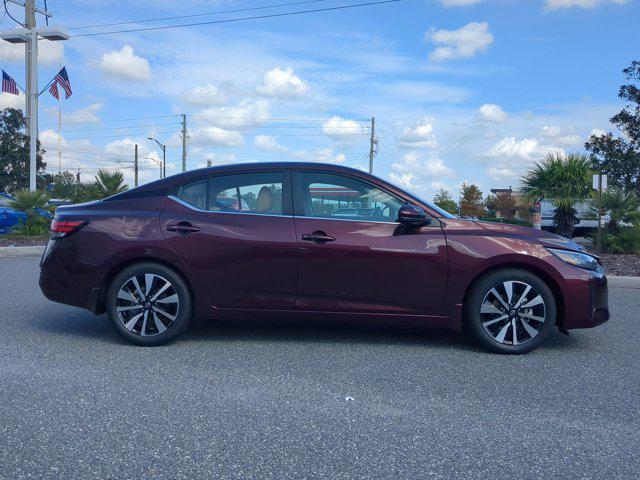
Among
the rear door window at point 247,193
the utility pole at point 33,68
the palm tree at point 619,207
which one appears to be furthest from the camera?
the utility pole at point 33,68

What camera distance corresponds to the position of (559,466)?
313cm

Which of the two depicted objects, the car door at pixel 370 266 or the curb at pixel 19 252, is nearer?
the car door at pixel 370 266

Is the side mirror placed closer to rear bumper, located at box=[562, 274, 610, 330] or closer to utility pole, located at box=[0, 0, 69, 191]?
rear bumper, located at box=[562, 274, 610, 330]

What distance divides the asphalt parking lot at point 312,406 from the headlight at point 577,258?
77 centimetres

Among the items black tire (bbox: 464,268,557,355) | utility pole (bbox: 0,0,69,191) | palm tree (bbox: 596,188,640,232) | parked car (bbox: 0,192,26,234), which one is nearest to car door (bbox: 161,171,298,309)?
black tire (bbox: 464,268,557,355)

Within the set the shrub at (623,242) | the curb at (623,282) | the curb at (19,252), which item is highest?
the shrub at (623,242)

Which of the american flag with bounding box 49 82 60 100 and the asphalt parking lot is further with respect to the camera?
the american flag with bounding box 49 82 60 100

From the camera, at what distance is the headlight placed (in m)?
5.27

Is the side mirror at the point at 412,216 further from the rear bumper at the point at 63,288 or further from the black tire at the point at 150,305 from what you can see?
the rear bumper at the point at 63,288

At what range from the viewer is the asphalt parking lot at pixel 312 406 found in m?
3.12

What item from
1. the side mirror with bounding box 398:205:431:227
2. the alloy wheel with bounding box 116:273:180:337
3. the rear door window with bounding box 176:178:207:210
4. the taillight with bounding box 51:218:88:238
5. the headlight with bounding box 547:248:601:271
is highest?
the rear door window with bounding box 176:178:207:210

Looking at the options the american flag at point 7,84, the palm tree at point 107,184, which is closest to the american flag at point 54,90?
the american flag at point 7,84

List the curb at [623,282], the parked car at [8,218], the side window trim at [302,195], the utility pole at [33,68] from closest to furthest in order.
Answer: the side window trim at [302,195]
the curb at [623,282]
the parked car at [8,218]
the utility pole at [33,68]

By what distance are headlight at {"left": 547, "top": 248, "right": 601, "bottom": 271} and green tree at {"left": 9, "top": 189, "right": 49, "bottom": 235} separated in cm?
1462
